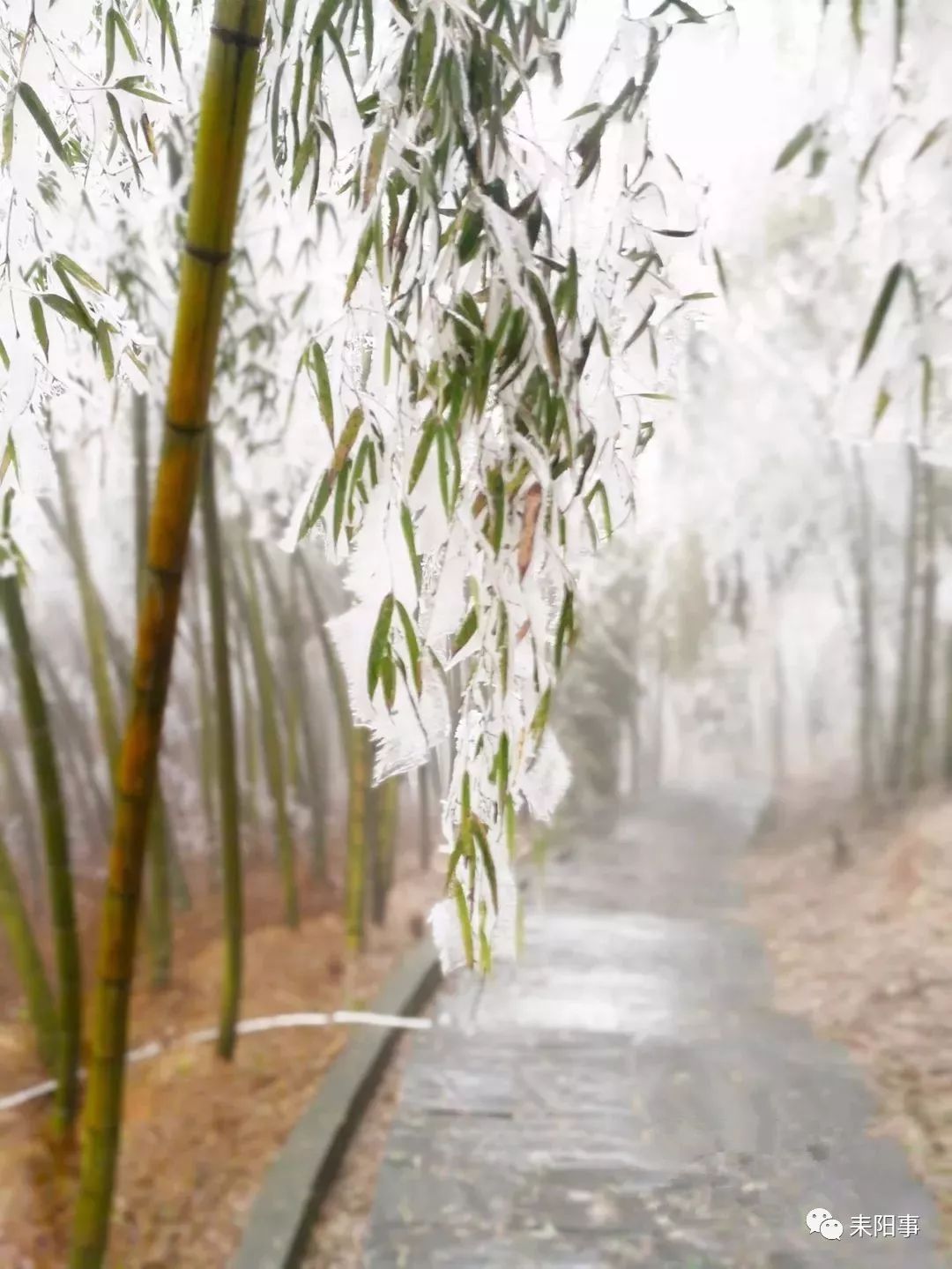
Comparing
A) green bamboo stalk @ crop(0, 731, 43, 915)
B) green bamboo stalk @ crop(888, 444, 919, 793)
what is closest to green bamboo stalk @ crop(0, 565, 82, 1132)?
green bamboo stalk @ crop(0, 731, 43, 915)

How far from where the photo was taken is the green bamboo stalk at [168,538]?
0.84 m

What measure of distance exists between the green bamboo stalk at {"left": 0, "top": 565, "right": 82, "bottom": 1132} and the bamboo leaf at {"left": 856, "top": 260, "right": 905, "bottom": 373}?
3.97ft

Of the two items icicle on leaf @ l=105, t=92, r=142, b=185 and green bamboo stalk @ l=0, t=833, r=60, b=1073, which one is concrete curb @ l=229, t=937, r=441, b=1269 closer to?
green bamboo stalk @ l=0, t=833, r=60, b=1073

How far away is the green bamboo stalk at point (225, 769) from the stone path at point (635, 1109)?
14.5 inches

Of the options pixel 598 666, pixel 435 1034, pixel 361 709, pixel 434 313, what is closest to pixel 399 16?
pixel 434 313

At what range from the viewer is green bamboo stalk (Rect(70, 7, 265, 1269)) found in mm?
845

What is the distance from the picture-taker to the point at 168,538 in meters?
0.95

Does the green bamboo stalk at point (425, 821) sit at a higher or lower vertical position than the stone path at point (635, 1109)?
higher

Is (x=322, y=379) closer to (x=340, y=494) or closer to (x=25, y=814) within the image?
(x=340, y=494)

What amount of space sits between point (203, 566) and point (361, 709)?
1.13 meters

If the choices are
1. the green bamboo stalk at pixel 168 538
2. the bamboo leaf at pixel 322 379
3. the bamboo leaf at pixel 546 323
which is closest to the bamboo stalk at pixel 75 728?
the green bamboo stalk at pixel 168 538

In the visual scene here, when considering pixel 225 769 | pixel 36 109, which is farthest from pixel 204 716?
pixel 36 109

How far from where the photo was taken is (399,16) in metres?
0.84

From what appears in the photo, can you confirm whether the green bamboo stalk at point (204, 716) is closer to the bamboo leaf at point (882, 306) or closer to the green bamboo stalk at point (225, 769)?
the green bamboo stalk at point (225, 769)
